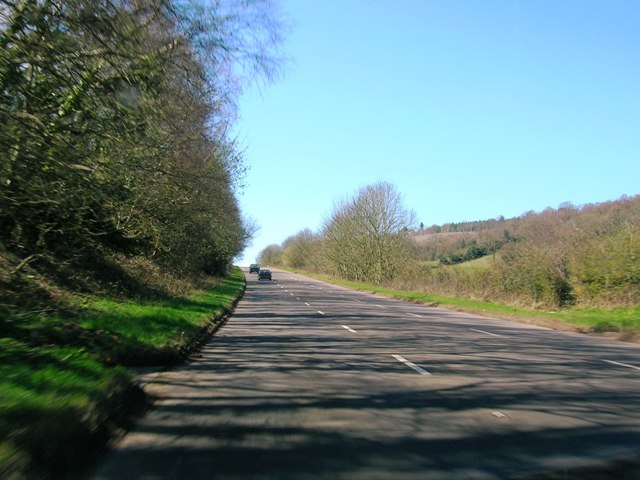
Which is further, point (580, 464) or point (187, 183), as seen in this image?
point (187, 183)

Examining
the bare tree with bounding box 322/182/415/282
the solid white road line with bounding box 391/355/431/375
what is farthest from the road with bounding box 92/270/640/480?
the bare tree with bounding box 322/182/415/282

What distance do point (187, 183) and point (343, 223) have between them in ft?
170

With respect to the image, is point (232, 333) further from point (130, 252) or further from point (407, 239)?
point (407, 239)

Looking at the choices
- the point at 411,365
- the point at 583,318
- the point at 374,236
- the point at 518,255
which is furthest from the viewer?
the point at 374,236

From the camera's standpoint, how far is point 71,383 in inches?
278

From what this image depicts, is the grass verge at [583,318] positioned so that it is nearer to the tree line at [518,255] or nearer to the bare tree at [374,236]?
the tree line at [518,255]

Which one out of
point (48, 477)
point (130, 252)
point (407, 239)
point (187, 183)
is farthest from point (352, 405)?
point (407, 239)

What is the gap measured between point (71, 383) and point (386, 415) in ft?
12.4

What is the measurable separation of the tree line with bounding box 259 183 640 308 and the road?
14651 millimetres

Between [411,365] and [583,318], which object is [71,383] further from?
[583,318]

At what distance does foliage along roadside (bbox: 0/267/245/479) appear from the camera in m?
4.98

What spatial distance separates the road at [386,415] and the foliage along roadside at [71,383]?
0.35 m

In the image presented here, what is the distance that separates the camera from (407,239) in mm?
58594

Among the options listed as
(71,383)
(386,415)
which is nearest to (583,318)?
(386,415)
